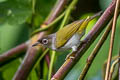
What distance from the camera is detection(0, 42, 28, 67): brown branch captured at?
4.40 feet

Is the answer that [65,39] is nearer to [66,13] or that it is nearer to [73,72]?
[66,13]

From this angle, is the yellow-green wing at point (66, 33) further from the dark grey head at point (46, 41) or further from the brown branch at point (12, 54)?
the brown branch at point (12, 54)

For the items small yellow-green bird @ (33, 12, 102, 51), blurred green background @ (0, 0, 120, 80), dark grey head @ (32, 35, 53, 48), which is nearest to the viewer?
small yellow-green bird @ (33, 12, 102, 51)

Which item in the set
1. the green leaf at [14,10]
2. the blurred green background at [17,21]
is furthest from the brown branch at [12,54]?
the green leaf at [14,10]

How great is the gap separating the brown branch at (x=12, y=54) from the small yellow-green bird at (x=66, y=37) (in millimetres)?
114

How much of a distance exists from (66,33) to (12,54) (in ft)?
0.90

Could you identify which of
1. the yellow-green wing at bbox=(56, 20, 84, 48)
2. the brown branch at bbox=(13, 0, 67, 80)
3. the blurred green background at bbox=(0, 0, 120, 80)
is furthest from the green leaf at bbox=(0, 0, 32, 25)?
the yellow-green wing at bbox=(56, 20, 84, 48)

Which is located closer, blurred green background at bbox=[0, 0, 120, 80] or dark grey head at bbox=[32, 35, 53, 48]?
dark grey head at bbox=[32, 35, 53, 48]

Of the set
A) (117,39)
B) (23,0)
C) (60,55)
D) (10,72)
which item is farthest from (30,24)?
(117,39)

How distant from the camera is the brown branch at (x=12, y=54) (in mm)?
Result: 1341

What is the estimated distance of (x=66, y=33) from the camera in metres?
1.23

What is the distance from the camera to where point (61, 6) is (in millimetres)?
1451

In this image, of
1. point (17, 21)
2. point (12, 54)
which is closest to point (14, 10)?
point (17, 21)

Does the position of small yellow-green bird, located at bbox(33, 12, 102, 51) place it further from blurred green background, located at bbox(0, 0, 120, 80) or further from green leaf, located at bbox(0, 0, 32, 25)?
green leaf, located at bbox(0, 0, 32, 25)
